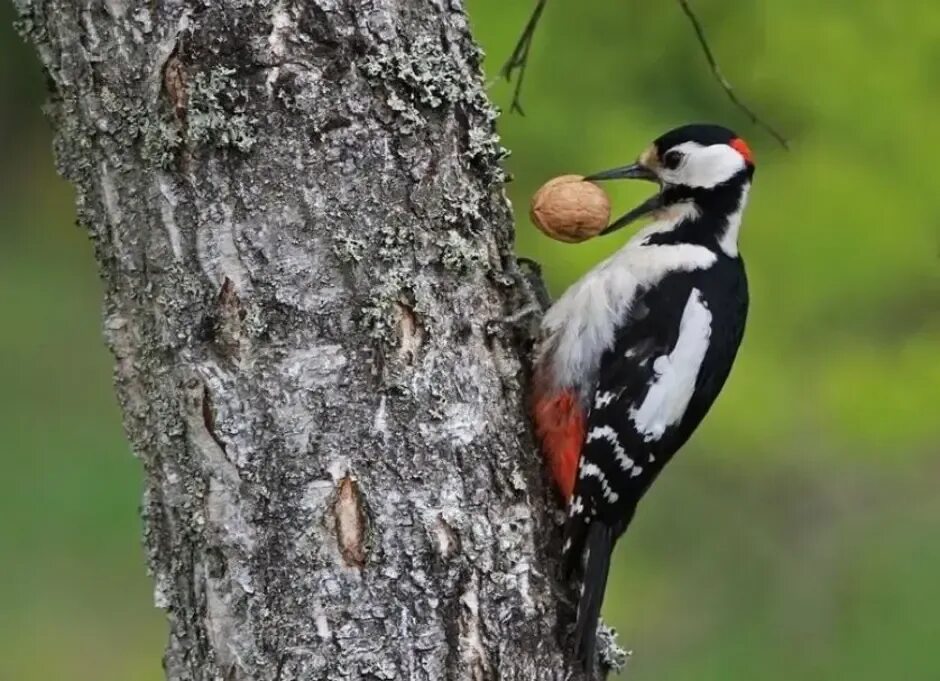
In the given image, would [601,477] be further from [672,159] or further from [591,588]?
[672,159]

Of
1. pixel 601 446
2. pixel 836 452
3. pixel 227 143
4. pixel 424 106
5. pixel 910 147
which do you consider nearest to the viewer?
pixel 227 143

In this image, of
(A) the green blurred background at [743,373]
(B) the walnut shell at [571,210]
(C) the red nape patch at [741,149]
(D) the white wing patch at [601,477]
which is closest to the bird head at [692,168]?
(C) the red nape patch at [741,149]

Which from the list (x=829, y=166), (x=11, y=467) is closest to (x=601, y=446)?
(x=829, y=166)

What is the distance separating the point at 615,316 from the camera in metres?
2.74

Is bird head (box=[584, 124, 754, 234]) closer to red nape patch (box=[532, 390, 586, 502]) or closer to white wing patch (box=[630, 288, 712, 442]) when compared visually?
white wing patch (box=[630, 288, 712, 442])

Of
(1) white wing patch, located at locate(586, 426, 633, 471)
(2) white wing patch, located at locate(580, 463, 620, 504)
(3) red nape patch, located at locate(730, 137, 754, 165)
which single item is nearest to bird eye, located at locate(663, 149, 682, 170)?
(3) red nape patch, located at locate(730, 137, 754, 165)

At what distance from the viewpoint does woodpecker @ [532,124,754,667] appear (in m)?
2.37

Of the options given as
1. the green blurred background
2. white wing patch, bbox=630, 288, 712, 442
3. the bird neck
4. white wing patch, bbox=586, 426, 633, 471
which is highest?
the green blurred background

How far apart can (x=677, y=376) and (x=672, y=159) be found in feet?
1.82

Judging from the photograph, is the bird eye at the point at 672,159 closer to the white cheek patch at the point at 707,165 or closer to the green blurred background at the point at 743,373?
the white cheek patch at the point at 707,165

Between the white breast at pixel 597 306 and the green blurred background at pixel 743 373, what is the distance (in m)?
0.44

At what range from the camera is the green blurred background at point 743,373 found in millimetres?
3451

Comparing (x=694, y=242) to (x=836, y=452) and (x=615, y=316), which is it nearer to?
(x=615, y=316)

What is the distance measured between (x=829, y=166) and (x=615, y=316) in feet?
3.51
